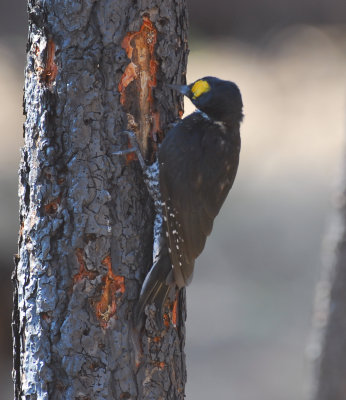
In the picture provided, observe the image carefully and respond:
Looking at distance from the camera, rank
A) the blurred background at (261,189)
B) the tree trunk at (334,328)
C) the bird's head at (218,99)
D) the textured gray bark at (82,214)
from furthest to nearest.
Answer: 1. the blurred background at (261,189)
2. the tree trunk at (334,328)
3. the bird's head at (218,99)
4. the textured gray bark at (82,214)

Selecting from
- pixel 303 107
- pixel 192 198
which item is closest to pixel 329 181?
pixel 303 107

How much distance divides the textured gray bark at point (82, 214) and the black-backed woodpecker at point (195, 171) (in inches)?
7.9

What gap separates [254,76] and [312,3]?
66.7 inches

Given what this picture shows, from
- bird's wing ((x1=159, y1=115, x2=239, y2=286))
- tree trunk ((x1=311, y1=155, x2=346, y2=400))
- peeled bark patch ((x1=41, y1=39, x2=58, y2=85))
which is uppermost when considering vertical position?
peeled bark patch ((x1=41, y1=39, x2=58, y2=85))

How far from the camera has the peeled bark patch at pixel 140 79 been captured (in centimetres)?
278

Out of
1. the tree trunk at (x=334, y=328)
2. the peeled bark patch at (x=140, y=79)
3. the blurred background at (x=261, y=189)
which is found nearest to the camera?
the peeled bark patch at (x=140, y=79)

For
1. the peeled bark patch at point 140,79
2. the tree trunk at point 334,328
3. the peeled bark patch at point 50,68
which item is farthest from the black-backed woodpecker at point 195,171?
the tree trunk at point 334,328

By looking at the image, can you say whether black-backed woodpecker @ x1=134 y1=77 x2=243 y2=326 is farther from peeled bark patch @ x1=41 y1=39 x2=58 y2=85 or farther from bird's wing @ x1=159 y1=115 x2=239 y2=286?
peeled bark patch @ x1=41 y1=39 x2=58 y2=85

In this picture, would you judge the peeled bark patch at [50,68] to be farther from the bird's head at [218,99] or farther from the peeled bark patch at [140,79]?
the bird's head at [218,99]

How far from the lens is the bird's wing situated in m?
3.02

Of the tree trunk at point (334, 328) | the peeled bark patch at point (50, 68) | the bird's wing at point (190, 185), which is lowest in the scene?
the tree trunk at point (334, 328)

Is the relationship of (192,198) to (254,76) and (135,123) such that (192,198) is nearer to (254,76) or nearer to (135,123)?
(135,123)

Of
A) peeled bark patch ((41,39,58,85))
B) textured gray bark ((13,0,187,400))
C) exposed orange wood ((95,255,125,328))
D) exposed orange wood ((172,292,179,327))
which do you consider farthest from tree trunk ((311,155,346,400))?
peeled bark patch ((41,39,58,85))

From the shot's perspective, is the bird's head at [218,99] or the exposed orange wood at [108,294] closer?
the exposed orange wood at [108,294]
